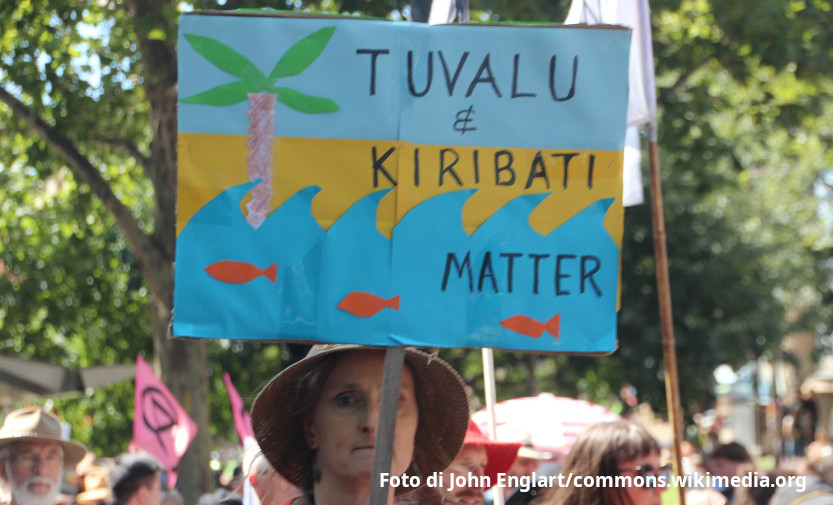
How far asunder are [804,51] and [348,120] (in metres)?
8.89

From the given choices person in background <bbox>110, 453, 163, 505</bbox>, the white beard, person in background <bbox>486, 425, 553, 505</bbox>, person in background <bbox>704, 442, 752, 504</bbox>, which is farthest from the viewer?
person in background <bbox>704, 442, 752, 504</bbox>

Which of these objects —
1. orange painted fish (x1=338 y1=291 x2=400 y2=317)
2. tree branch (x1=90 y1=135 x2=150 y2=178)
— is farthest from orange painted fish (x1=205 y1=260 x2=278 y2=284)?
tree branch (x1=90 y1=135 x2=150 y2=178)

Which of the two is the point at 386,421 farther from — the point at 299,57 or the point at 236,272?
the point at 299,57

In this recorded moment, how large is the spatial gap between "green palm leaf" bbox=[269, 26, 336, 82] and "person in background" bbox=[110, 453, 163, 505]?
377 cm

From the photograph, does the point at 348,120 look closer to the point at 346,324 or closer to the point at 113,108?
the point at 346,324

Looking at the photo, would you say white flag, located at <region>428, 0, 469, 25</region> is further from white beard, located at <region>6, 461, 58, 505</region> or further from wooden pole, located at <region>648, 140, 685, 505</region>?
white beard, located at <region>6, 461, 58, 505</region>

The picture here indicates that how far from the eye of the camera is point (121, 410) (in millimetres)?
17062

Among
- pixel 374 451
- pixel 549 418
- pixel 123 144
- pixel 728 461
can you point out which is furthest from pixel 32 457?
pixel 123 144

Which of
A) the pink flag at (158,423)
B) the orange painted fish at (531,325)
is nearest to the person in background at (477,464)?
the orange painted fish at (531,325)

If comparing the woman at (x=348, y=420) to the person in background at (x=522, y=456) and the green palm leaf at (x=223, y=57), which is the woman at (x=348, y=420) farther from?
the person in background at (x=522, y=456)

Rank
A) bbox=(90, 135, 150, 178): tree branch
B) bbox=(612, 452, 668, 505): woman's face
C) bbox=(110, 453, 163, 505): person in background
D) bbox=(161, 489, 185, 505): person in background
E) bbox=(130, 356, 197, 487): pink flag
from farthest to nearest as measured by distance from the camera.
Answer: bbox=(90, 135, 150, 178): tree branch → bbox=(130, 356, 197, 487): pink flag → bbox=(161, 489, 185, 505): person in background → bbox=(110, 453, 163, 505): person in background → bbox=(612, 452, 668, 505): woman's face

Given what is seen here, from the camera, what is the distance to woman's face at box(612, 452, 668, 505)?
3.64 meters

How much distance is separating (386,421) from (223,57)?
93 cm

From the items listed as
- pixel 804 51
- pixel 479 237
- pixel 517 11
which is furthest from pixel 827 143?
pixel 479 237
